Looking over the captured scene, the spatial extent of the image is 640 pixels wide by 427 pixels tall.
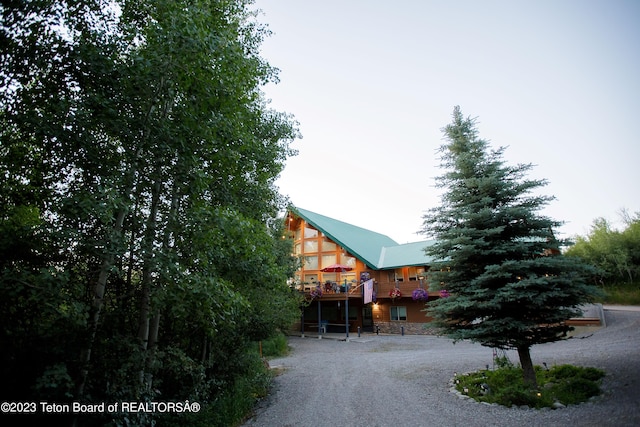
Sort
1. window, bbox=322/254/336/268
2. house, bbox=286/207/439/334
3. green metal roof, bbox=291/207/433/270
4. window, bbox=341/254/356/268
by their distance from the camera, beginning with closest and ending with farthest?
house, bbox=286/207/439/334, green metal roof, bbox=291/207/433/270, window, bbox=341/254/356/268, window, bbox=322/254/336/268

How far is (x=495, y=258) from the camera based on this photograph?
8.47 meters

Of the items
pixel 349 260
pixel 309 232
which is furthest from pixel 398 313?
pixel 309 232

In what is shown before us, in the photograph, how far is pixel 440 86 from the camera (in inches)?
650

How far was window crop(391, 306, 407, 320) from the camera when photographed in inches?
954

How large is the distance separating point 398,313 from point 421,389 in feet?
53.6

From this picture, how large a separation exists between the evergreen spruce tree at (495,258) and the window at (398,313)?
53.4 feet

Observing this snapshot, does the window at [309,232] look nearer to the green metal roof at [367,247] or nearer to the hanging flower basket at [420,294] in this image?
the green metal roof at [367,247]

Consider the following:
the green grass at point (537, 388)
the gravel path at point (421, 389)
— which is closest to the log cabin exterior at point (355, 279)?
the gravel path at point (421, 389)

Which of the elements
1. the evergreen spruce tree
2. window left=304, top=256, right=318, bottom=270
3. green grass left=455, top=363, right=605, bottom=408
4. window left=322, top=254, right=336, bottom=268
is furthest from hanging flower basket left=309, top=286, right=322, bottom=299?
the evergreen spruce tree

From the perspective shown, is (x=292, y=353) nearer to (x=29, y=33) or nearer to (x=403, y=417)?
(x=403, y=417)

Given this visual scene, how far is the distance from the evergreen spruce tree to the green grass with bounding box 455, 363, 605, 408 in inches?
22.7

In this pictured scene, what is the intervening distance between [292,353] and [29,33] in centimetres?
1603

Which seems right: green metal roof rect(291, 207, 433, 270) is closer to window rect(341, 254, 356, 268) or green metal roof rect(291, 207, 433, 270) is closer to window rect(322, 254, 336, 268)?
window rect(341, 254, 356, 268)

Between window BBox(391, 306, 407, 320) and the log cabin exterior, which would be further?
window BBox(391, 306, 407, 320)
